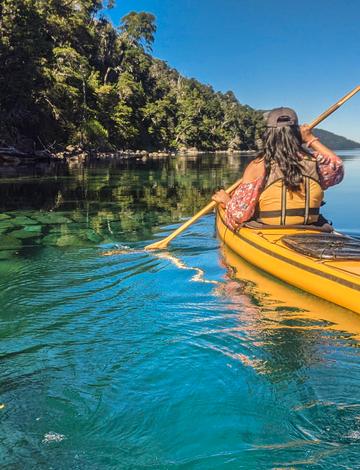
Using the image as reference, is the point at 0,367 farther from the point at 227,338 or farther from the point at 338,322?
the point at 338,322

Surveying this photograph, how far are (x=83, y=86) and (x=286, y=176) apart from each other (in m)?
37.0

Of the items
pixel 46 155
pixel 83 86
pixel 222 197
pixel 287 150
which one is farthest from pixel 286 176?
pixel 83 86

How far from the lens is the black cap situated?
485 centimetres

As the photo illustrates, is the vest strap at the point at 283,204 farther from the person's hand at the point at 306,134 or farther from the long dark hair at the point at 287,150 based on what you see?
the person's hand at the point at 306,134

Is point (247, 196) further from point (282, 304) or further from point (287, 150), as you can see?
Result: point (282, 304)

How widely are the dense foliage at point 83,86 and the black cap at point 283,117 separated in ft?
89.8

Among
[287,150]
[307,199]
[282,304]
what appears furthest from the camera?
[307,199]

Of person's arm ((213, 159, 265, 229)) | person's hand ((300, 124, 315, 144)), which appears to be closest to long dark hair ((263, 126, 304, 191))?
person's arm ((213, 159, 265, 229))

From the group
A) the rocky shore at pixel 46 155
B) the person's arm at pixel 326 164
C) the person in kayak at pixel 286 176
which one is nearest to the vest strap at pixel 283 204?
the person in kayak at pixel 286 176

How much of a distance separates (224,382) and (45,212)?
8215 millimetres

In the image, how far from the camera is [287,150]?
4836 mm

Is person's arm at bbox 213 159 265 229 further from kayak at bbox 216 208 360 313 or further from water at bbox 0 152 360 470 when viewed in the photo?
water at bbox 0 152 360 470

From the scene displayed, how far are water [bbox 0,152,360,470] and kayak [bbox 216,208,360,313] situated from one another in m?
0.15

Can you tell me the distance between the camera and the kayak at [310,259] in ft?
13.1
